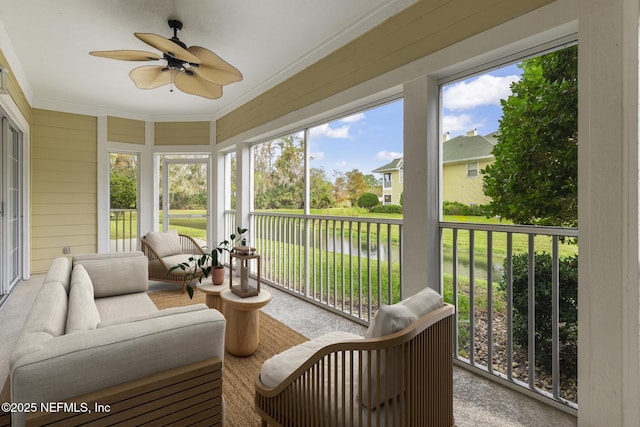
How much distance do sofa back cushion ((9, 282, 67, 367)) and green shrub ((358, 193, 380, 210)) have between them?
8.04 feet

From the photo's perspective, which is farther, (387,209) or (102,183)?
(102,183)

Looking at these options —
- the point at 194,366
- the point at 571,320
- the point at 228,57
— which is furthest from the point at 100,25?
the point at 571,320

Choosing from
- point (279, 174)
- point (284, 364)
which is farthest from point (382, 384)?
point (279, 174)

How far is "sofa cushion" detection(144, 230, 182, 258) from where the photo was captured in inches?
181

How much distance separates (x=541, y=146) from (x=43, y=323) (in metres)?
2.68

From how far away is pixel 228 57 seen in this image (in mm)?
3721

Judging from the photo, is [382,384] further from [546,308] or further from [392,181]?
[392,181]

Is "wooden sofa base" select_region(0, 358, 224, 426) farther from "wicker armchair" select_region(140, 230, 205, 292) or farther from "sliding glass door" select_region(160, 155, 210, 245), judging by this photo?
"sliding glass door" select_region(160, 155, 210, 245)

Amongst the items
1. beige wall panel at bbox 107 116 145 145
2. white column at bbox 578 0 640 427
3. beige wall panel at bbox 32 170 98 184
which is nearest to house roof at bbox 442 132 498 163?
white column at bbox 578 0 640 427

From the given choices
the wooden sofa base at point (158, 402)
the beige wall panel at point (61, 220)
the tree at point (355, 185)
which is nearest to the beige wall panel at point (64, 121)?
the beige wall panel at point (61, 220)

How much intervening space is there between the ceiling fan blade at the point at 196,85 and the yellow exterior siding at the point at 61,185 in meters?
3.46

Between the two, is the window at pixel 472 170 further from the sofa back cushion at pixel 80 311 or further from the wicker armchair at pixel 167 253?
the wicker armchair at pixel 167 253

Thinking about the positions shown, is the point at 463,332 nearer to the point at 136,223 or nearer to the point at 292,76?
the point at 292,76

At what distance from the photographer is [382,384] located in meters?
1.22
